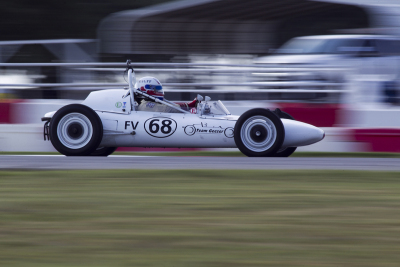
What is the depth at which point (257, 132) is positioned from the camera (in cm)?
835

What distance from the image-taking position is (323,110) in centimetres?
982

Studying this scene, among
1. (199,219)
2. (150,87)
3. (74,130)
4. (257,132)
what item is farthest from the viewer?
(150,87)

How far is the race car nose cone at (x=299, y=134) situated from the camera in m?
8.38

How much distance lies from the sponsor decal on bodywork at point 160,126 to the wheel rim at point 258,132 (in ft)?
2.79

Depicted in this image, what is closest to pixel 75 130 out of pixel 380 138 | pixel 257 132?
pixel 257 132

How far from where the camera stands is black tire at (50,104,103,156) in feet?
28.1

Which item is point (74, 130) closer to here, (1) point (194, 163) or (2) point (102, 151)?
(2) point (102, 151)

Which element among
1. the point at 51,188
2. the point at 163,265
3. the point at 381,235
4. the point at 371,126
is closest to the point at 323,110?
the point at 371,126

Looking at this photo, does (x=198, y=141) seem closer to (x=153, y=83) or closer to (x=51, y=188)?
(x=153, y=83)

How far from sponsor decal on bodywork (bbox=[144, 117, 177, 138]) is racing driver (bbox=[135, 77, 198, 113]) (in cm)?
19

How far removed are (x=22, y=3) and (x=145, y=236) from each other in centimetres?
1081

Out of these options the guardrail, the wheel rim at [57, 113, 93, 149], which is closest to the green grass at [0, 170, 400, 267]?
the wheel rim at [57, 113, 93, 149]

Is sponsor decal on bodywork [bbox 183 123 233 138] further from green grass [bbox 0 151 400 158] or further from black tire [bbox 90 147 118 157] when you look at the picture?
black tire [bbox 90 147 118 157]

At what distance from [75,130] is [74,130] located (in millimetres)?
12
